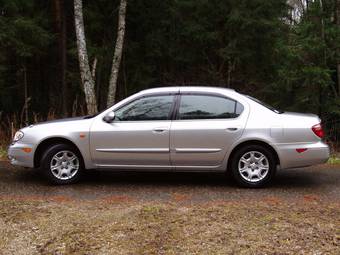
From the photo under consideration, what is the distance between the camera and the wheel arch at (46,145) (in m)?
8.05

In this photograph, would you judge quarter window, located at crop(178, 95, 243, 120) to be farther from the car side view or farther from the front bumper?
the front bumper

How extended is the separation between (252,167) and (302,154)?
2.68 feet

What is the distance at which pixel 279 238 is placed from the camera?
A: 5.17m

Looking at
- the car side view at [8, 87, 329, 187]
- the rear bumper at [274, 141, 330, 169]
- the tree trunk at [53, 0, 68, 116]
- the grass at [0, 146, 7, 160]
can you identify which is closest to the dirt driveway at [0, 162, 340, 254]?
the car side view at [8, 87, 329, 187]

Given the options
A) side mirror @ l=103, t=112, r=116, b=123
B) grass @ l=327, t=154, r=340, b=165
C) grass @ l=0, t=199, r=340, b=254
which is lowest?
grass @ l=0, t=199, r=340, b=254

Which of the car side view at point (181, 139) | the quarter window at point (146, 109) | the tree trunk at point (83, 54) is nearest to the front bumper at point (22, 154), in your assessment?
the car side view at point (181, 139)

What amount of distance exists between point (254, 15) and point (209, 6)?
2391 mm

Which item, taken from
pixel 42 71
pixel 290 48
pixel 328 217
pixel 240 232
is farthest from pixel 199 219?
pixel 42 71

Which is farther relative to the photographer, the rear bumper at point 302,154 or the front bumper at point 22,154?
the front bumper at point 22,154

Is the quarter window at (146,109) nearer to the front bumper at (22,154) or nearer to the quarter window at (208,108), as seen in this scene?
the quarter window at (208,108)

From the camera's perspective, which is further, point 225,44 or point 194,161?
point 225,44

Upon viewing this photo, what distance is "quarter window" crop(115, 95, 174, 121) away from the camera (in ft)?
26.1

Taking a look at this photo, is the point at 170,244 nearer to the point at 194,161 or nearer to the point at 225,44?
the point at 194,161

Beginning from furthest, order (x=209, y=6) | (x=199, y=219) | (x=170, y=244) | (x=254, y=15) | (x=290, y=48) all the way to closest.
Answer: (x=209, y=6)
(x=254, y=15)
(x=290, y=48)
(x=199, y=219)
(x=170, y=244)
